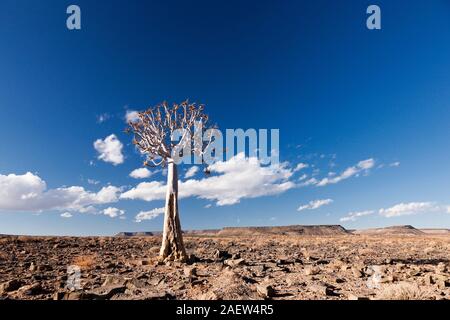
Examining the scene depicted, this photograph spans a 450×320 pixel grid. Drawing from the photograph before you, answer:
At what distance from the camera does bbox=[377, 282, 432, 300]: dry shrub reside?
8.30 metres

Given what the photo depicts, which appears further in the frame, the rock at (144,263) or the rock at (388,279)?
the rock at (144,263)

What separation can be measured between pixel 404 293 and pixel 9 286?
1031cm

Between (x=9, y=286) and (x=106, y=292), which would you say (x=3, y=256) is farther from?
(x=106, y=292)

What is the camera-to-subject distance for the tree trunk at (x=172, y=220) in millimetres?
16438

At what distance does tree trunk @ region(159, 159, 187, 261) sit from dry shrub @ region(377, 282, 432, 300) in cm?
981

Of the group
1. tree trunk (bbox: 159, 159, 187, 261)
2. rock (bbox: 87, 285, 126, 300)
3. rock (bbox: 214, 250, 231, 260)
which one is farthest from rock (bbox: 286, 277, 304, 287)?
rock (bbox: 214, 250, 231, 260)

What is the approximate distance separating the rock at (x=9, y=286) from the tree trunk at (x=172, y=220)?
7.17m

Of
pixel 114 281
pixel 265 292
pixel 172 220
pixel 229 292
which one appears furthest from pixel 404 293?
pixel 172 220

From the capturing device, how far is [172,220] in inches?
661

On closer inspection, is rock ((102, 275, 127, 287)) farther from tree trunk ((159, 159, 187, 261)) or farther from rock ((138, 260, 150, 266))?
tree trunk ((159, 159, 187, 261))

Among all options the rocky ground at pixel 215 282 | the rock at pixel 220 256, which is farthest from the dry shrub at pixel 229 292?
the rock at pixel 220 256

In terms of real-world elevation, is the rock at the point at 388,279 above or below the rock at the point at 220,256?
above

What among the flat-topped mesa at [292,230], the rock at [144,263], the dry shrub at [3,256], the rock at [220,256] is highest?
the dry shrub at [3,256]

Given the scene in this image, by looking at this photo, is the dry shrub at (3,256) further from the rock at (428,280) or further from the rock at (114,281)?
the rock at (428,280)
